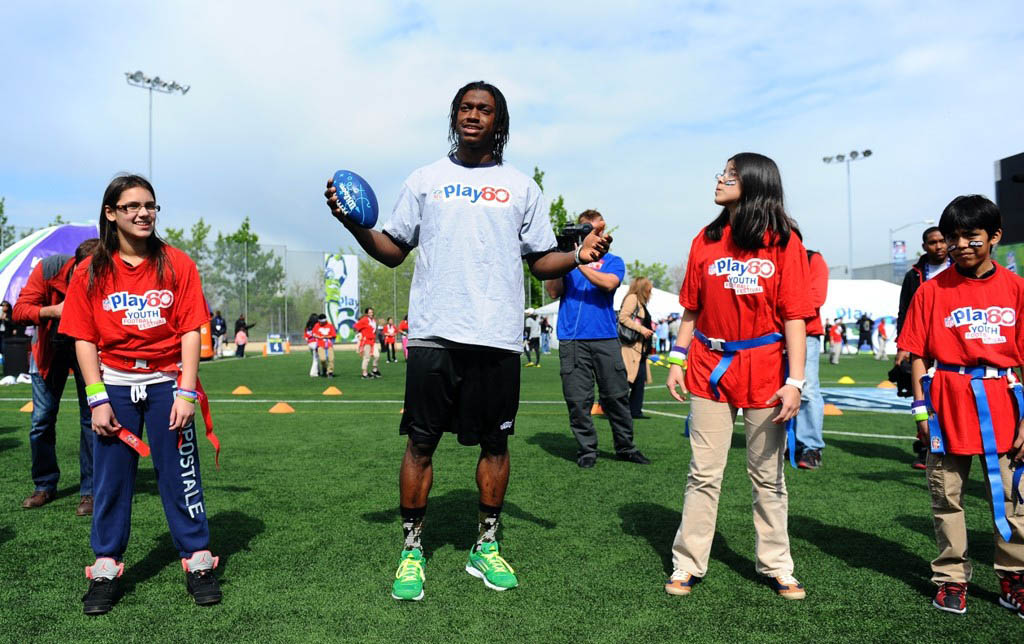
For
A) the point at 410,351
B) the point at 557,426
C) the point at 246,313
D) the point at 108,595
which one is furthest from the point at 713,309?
the point at 246,313

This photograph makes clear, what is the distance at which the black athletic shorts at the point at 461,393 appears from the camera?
11.6 ft

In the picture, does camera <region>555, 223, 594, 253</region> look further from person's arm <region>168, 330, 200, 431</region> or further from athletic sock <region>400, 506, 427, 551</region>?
person's arm <region>168, 330, 200, 431</region>

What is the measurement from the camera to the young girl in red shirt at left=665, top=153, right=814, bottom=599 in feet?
11.6

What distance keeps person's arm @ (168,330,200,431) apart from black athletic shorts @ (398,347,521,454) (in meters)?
0.94

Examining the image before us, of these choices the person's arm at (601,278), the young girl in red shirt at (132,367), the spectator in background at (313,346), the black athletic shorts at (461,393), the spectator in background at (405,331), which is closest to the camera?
the young girl in red shirt at (132,367)

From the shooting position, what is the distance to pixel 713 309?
3.70 meters

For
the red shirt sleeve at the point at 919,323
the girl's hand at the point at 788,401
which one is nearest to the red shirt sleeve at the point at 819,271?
the red shirt sleeve at the point at 919,323

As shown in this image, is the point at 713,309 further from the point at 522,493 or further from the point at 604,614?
the point at 522,493

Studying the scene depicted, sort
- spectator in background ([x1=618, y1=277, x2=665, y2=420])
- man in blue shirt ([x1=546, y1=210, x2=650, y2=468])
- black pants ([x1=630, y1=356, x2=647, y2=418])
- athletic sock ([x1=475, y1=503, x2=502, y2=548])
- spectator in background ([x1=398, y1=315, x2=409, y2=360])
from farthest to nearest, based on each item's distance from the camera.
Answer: black pants ([x1=630, y1=356, x2=647, y2=418]), spectator in background ([x1=618, y1=277, x2=665, y2=420]), man in blue shirt ([x1=546, y1=210, x2=650, y2=468]), athletic sock ([x1=475, y1=503, x2=502, y2=548]), spectator in background ([x1=398, y1=315, x2=409, y2=360])

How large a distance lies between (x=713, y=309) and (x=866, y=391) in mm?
12604

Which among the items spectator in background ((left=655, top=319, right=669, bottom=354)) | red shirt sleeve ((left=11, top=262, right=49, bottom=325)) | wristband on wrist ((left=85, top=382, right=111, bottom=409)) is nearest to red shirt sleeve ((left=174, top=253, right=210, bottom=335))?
wristband on wrist ((left=85, top=382, right=111, bottom=409))

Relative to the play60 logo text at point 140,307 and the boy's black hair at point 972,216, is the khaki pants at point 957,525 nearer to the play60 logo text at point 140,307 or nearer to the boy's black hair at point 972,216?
the boy's black hair at point 972,216

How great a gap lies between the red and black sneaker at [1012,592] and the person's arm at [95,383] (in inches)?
154

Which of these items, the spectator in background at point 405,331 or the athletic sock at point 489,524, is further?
the athletic sock at point 489,524
